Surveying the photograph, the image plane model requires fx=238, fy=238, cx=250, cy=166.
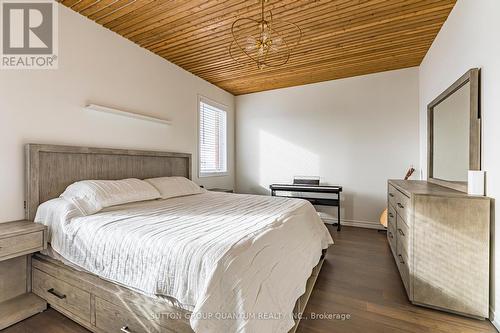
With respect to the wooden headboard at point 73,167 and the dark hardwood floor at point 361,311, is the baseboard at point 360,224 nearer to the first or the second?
the dark hardwood floor at point 361,311

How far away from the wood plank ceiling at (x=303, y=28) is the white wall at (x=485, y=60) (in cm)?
31

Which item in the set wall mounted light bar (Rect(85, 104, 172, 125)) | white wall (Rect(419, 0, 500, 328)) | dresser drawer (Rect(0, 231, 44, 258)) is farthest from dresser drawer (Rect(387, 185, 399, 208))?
dresser drawer (Rect(0, 231, 44, 258))

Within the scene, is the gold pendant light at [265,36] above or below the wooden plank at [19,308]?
above

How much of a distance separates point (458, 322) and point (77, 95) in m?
3.86

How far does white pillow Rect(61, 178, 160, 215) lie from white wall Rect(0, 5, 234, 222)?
50 centimetres

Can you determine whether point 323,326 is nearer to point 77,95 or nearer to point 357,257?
point 357,257

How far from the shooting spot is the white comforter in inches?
42.6

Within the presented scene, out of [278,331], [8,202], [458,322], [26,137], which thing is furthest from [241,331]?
[26,137]

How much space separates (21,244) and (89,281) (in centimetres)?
65

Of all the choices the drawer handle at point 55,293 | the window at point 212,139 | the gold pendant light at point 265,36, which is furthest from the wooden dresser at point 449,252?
the window at point 212,139

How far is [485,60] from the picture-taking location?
1818mm

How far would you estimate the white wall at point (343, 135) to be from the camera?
12.9 feet

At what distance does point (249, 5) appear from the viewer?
2.37m

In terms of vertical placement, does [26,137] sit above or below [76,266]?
above
